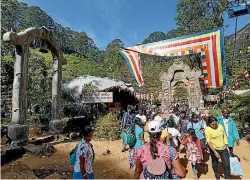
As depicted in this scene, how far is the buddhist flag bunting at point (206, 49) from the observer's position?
23.3ft

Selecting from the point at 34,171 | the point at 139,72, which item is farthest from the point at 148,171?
the point at 139,72

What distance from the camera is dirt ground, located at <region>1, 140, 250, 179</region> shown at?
19.8 ft

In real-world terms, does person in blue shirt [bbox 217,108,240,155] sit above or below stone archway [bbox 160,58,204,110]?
below

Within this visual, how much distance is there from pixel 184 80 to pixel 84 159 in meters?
26.4

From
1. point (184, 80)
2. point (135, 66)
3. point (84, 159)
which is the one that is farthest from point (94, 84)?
point (184, 80)

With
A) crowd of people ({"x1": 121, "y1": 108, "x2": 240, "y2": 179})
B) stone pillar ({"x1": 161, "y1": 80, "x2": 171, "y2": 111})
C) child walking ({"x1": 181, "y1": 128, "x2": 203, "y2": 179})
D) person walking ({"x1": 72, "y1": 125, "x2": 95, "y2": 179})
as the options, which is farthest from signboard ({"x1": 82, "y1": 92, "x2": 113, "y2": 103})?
stone pillar ({"x1": 161, "y1": 80, "x2": 171, "y2": 111})

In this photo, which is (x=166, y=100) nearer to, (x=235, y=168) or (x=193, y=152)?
(x=193, y=152)

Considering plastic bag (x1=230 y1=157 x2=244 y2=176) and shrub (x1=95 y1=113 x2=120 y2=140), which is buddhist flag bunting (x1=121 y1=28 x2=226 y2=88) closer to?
plastic bag (x1=230 y1=157 x2=244 y2=176)

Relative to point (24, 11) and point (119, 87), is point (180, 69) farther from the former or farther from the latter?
point (24, 11)

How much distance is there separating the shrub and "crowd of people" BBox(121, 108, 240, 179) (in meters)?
0.77

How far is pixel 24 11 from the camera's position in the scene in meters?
73.8

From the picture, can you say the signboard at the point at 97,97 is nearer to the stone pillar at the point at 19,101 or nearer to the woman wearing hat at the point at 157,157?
the stone pillar at the point at 19,101

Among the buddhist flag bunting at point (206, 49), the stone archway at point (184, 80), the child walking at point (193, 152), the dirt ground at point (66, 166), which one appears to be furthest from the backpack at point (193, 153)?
the stone archway at point (184, 80)

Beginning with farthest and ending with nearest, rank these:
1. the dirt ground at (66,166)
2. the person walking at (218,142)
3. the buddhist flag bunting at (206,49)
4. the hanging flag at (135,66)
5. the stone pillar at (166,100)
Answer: the stone pillar at (166,100), the hanging flag at (135,66), the buddhist flag bunting at (206,49), the dirt ground at (66,166), the person walking at (218,142)
